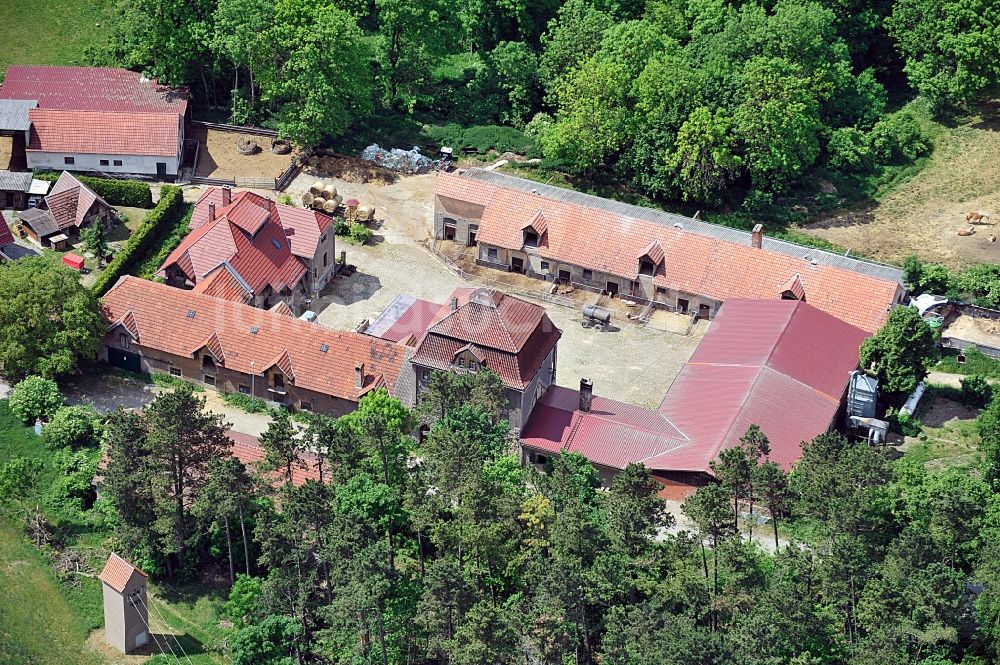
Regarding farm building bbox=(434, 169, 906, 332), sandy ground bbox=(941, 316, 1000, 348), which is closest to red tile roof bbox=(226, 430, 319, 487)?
farm building bbox=(434, 169, 906, 332)

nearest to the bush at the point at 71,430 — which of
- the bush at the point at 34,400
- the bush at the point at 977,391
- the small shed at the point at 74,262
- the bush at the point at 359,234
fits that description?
the bush at the point at 34,400

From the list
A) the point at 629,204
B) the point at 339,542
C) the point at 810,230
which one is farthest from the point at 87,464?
the point at 810,230

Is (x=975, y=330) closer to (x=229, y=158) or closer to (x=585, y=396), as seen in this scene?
(x=585, y=396)

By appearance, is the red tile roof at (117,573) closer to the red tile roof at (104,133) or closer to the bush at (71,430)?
the bush at (71,430)

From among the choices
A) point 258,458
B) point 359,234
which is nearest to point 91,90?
point 359,234

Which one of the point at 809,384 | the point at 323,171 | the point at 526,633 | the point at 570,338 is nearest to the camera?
the point at 526,633

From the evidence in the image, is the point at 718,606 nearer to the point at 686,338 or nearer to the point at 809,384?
the point at 809,384
